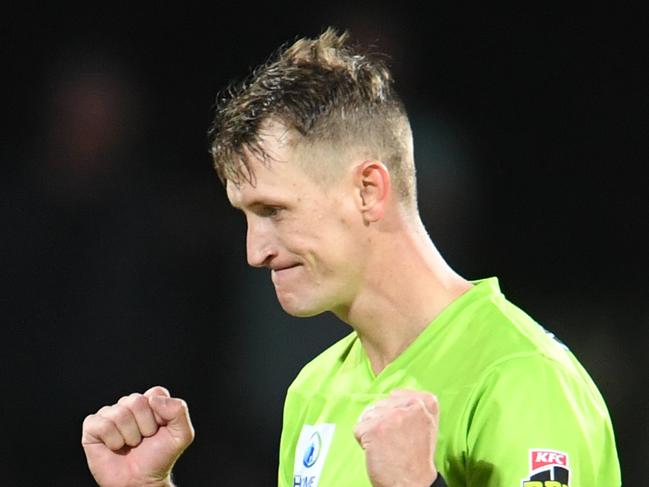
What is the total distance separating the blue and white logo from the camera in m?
1.53

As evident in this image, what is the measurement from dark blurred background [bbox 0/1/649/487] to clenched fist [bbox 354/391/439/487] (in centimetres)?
212

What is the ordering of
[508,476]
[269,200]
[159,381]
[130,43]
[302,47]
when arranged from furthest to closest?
1. [130,43]
2. [159,381]
3. [302,47]
4. [269,200]
5. [508,476]

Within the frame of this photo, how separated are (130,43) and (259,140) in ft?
7.39

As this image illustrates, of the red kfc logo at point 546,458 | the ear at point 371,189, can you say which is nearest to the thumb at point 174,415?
the ear at point 371,189

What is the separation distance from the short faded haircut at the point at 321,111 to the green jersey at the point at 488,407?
21 centimetres

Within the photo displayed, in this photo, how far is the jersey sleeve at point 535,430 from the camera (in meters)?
1.21

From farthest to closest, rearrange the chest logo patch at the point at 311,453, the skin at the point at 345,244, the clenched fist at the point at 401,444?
1. the chest logo patch at the point at 311,453
2. the skin at the point at 345,244
3. the clenched fist at the point at 401,444

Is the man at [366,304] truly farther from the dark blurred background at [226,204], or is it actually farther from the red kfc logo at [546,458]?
the dark blurred background at [226,204]

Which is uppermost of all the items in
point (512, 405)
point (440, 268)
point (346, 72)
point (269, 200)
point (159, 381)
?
point (346, 72)

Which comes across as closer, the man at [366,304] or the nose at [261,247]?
the man at [366,304]

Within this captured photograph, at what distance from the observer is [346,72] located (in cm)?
149

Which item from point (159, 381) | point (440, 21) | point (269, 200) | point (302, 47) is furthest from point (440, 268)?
point (440, 21)

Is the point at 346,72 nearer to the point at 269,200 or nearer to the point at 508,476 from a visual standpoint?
the point at 269,200

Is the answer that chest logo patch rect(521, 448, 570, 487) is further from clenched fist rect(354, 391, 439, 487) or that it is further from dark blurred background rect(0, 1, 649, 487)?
dark blurred background rect(0, 1, 649, 487)
